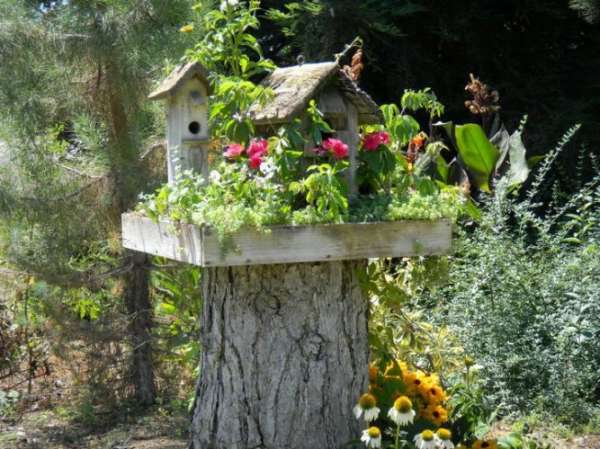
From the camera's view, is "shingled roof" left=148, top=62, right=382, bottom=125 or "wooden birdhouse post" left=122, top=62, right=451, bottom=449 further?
"wooden birdhouse post" left=122, top=62, right=451, bottom=449

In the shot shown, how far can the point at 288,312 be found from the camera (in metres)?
3.70

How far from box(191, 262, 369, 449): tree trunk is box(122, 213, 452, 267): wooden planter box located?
233 millimetres

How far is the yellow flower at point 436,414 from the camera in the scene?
4.20 metres

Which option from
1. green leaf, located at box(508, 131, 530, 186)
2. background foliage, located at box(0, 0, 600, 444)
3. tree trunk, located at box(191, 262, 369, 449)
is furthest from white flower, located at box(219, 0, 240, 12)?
green leaf, located at box(508, 131, 530, 186)

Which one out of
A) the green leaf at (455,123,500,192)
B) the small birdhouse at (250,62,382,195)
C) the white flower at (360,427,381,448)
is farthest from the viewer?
the green leaf at (455,123,500,192)

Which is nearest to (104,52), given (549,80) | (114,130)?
(114,130)

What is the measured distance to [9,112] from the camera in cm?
505

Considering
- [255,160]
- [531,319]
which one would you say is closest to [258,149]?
[255,160]

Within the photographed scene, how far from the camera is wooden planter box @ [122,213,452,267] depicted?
3.36 meters

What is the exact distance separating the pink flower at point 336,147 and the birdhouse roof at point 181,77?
0.69 m

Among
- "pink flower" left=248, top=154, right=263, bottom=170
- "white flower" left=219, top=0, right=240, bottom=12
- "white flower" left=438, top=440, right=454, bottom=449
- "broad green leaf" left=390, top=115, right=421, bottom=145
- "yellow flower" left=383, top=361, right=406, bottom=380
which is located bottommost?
"white flower" left=438, top=440, right=454, bottom=449

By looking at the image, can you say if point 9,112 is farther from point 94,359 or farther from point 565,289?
point 565,289

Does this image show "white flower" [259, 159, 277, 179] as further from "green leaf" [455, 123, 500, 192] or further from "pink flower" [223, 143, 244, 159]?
"green leaf" [455, 123, 500, 192]

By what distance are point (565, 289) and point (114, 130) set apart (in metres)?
2.98
